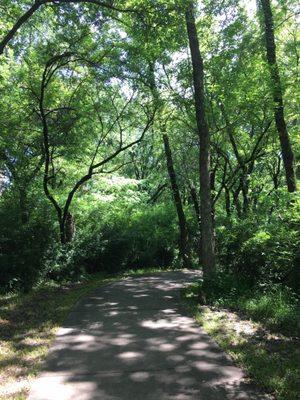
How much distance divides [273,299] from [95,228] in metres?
12.3

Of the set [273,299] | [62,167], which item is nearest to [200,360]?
[273,299]

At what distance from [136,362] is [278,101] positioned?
41.6 feet

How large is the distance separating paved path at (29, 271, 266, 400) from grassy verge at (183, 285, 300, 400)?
202 millimetres

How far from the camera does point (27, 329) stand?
26.3 feet

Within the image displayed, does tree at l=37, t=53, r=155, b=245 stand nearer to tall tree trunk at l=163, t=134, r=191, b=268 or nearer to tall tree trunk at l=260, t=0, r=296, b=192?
tall tree trunk at l=163, t=134, r=191, b=268

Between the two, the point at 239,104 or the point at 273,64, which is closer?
the point at 273,64

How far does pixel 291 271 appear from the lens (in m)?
10.2

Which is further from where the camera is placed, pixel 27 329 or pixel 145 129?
pixel 145 129

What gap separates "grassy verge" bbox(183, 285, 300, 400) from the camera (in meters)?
5.03

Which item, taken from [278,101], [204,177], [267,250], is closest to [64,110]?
[204,177]

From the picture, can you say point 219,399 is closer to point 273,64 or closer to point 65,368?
point 65,368

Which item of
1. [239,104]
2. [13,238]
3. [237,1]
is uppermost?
[237,1]

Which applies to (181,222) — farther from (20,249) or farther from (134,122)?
(20,249)

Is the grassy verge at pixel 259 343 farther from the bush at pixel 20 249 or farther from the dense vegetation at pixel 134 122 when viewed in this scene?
the bush at pixel 20 249
